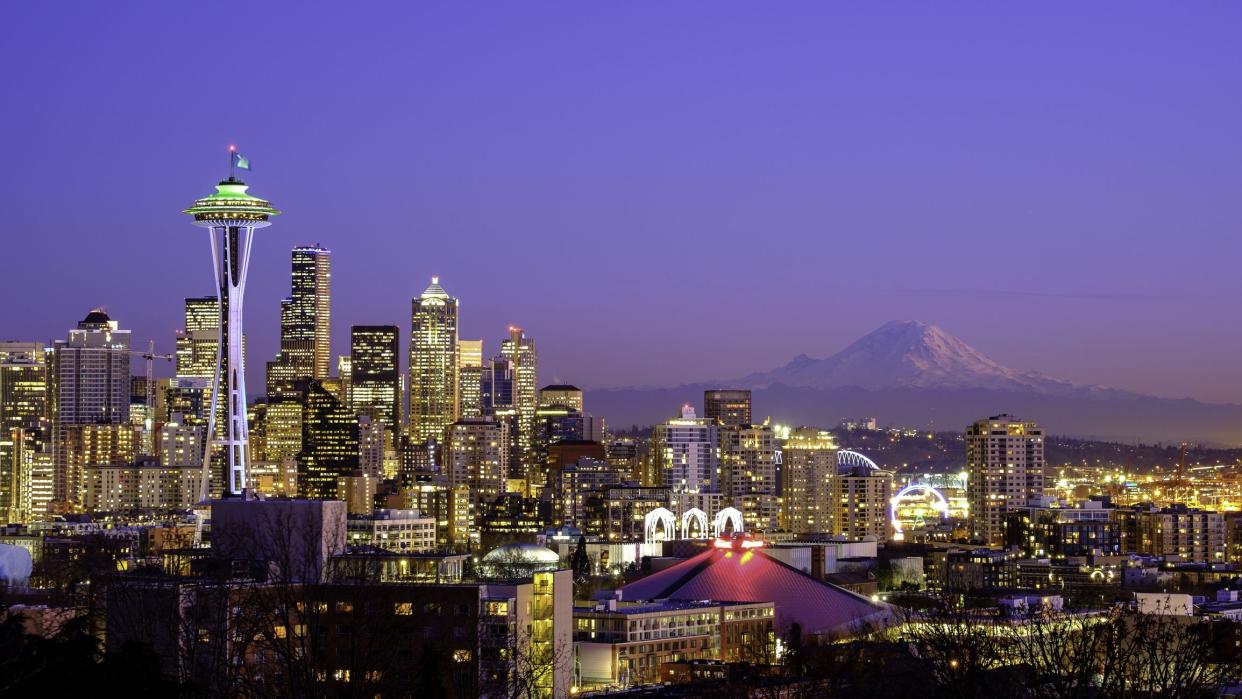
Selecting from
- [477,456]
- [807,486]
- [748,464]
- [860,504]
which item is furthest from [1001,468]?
[477,456]

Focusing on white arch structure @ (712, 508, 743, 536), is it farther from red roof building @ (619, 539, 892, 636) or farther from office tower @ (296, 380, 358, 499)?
office tower @ (296, 380, 358, 499)

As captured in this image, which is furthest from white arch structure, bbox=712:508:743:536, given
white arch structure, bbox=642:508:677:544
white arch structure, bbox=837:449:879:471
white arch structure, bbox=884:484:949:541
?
white arch structure, bbox=837:449:879:471

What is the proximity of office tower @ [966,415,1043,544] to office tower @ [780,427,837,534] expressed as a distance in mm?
9928

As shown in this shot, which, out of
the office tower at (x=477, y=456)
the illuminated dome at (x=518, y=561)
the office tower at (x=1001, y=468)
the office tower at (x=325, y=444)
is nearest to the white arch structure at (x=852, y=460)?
the office tower at (x=1001, y=468)

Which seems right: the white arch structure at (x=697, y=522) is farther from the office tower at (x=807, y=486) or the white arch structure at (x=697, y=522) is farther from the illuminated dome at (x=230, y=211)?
the illuminated dome at (x=230, y=211)

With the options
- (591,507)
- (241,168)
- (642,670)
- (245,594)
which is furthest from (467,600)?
(591,507)

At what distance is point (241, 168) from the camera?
105 metres

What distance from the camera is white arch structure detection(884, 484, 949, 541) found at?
150875 millimetres

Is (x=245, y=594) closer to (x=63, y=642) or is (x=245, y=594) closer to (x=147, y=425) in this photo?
(x=63, y=642)

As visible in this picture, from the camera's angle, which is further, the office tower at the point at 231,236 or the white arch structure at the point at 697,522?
the white arch structure at the point at 697,522

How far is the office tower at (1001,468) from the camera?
473 feet

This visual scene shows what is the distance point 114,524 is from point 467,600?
266 feet

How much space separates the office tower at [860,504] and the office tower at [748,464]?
422 centimetres

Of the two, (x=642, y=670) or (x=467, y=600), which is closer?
(x=467, y=600)
